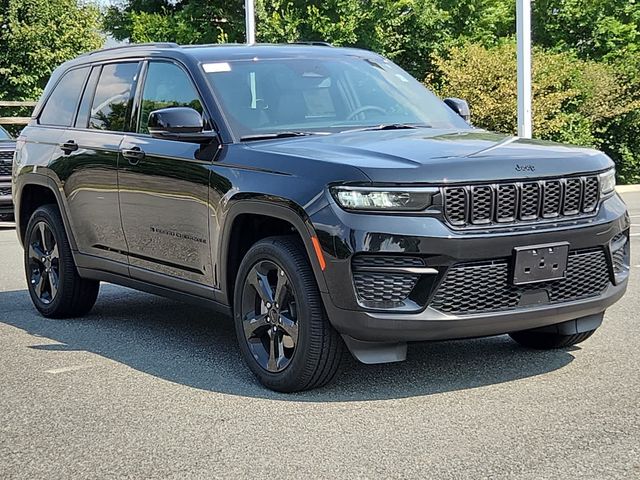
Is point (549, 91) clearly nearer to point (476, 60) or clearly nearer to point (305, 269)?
point (476, 60)

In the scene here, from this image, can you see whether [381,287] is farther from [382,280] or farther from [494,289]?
[494,289]

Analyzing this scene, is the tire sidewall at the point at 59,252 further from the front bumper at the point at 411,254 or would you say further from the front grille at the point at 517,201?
the front grille at the point at 517,201

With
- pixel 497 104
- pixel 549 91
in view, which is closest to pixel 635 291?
pixel 497 104

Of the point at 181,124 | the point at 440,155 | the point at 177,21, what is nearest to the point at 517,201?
the point at 440,155

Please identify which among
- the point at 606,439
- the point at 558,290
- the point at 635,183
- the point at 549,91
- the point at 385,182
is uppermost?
the point at 385,182

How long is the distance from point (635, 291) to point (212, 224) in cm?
393

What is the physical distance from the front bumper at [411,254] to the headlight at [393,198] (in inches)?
1.9

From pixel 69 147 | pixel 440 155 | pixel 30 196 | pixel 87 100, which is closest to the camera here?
pixel 440 155

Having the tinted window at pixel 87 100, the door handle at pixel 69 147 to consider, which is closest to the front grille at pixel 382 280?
the door handle at pixel 69 147

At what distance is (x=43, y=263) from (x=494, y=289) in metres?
4.10

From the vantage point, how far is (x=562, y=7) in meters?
33.2

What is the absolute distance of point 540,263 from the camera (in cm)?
550

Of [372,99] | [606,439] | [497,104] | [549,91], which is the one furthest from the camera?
[549,91]

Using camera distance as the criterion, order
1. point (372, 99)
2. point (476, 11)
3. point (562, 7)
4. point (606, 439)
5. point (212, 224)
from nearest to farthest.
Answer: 1. point (606, 439)
2. point (212, 224)
3. point (372, 99)
4. point (562, 7)
5. point (476, 11)
